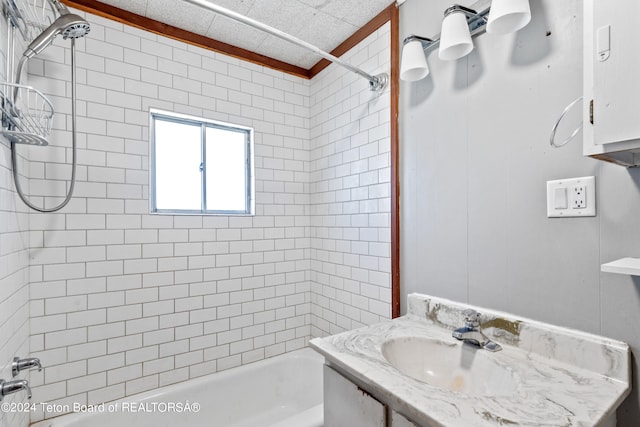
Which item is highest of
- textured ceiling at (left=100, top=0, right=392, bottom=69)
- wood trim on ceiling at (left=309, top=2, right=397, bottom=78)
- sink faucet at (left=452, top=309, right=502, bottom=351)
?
textured ceiling at (left=100, top=0, right=392, bottom=69)

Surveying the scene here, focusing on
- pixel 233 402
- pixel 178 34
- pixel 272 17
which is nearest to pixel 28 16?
pixel 178 34

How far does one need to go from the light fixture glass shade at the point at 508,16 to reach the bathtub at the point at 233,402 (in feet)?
5.86

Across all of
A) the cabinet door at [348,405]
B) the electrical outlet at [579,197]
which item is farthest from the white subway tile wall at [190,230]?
the electrical outlet at [579,197]

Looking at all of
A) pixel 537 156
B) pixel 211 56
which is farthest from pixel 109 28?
pixel 537 156

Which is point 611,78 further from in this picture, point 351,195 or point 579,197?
point 351,195

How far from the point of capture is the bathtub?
1.64 metres

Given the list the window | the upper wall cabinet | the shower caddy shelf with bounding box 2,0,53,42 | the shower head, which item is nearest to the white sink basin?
the upper wall cabinet

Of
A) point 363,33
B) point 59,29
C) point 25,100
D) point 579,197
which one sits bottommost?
point 579,197

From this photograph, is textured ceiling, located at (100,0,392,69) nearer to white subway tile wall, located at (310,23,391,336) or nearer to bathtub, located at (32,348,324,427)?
white subway tile wall, located at (310,23,391,336)

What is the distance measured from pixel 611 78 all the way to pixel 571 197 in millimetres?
440

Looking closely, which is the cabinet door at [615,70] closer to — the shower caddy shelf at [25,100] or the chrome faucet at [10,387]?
the shower caddy shelf at [25,100]

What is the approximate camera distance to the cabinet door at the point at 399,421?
858mm

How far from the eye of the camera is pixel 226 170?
88.7 inches

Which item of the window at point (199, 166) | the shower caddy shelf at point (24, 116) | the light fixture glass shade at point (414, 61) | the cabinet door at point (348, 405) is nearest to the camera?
the cabinet door at point (348, 405)
